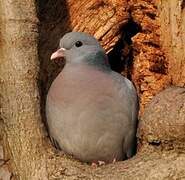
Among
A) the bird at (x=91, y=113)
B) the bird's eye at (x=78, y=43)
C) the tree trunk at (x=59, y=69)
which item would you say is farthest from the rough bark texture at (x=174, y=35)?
the bird's eye at (x=78, y=43)

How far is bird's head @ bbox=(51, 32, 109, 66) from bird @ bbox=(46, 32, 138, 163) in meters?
0.01

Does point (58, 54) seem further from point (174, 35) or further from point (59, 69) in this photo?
point (174, 35)

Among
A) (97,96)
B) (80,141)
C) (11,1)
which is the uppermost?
(11,1)

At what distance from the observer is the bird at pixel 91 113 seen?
5.17 m

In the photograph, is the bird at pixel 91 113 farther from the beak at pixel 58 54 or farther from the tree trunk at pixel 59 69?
the tree trunk at pixel 59 69

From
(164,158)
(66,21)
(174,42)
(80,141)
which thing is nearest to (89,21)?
(66,21)

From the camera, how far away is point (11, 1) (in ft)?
16.1

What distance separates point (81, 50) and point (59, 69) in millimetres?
415

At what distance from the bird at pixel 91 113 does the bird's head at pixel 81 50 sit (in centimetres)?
1

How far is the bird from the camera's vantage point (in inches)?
203

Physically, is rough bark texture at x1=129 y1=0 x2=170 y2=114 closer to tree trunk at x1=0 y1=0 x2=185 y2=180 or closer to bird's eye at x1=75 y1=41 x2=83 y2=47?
tree trunk at x1=0 y1=0 x2=185 y2=180

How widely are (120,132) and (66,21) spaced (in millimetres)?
1207

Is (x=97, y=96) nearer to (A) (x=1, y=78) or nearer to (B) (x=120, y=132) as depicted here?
(B) (x=120, y=132)

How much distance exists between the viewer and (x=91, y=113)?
5148 mm
